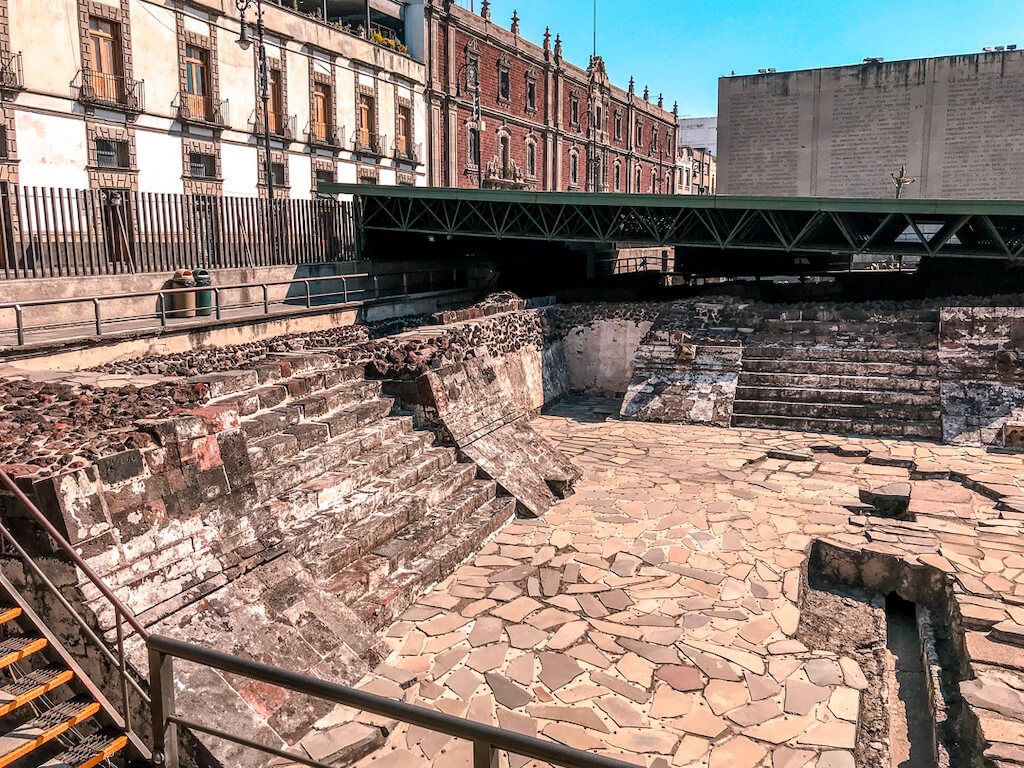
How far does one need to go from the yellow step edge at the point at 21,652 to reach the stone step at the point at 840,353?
524 inches

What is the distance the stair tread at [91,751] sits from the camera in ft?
13.1

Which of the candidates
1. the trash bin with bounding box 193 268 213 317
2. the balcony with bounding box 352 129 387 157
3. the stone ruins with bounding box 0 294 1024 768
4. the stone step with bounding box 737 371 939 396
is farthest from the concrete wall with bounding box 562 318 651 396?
the balcony with bounding box 352 129 387 157

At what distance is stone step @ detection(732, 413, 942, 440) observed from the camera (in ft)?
42.5

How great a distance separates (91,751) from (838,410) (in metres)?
12.7

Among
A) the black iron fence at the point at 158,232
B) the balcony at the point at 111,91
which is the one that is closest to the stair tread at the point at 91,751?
the black iron fence at the point at 158,232

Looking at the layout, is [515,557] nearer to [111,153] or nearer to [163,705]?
[163,705]

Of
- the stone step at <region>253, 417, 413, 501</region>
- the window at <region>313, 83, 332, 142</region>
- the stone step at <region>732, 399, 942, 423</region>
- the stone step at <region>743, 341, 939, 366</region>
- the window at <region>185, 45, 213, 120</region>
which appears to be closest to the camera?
the stone step at <region>253, 417, 413, 501</region>

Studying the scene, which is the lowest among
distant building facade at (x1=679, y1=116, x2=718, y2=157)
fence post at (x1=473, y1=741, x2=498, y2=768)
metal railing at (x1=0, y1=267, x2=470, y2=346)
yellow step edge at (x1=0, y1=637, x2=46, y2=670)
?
yellow step edge at (x1=0, y1=637, x2=46, y2=670)

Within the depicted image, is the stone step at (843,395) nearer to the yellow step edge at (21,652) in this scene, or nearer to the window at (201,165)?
the yellow step edge at (21,652)

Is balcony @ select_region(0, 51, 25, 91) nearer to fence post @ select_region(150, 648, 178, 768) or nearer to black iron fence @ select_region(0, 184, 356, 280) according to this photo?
black iron fence @ select_region(0, 184, 356, 280)

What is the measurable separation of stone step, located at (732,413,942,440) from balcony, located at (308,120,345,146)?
1960 cm

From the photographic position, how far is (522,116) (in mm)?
39094

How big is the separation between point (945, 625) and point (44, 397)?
8.20 m

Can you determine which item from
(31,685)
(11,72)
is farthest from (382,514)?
(11,72)
